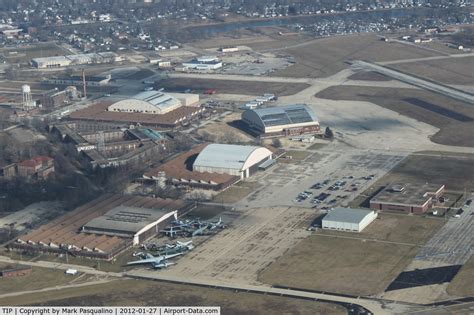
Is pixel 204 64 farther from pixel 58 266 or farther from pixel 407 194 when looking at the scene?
pixel 58 266

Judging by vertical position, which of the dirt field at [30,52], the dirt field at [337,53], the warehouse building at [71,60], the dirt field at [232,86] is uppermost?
the dirt field at [232,86]

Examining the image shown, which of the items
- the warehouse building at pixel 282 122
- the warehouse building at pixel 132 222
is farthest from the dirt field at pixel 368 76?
the warehouse building at pixel 132 222

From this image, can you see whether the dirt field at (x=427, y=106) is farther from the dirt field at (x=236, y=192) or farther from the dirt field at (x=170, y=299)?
the dirt field at (x=170, y=299)

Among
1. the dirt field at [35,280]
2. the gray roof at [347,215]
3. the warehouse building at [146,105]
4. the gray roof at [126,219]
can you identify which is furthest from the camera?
the warehouse building at [146,105]

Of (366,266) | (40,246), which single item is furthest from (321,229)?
(40,246)

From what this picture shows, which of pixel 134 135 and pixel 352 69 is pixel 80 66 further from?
pixel 134 135
